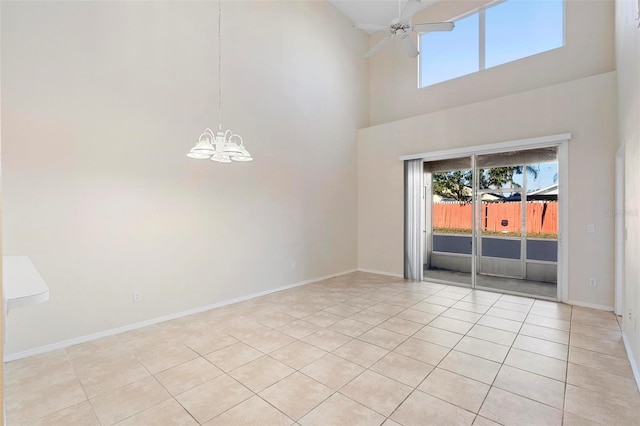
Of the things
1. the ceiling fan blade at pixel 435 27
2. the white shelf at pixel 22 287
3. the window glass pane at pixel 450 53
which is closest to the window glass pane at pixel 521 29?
the window glass pane at pixel 450 53

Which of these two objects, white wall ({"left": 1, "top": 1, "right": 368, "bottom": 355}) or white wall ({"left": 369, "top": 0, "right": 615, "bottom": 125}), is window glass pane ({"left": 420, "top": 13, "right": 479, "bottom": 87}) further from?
white wall ({"left": 1, "top": 1, "right": 368, "bottom": 355})

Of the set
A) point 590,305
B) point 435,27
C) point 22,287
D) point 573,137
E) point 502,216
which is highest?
point 435,27

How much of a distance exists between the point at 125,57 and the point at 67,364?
11.6 ft

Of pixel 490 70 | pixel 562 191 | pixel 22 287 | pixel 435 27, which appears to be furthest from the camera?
pixel 490 70

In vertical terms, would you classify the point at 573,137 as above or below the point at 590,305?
above

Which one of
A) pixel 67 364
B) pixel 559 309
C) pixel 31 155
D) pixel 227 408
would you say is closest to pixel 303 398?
pixel 227 408

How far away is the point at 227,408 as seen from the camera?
2.51 metres

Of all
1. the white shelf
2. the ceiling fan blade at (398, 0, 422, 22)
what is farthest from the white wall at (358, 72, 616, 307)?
the white shelf

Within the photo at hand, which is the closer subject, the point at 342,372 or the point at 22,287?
the point at 22,287

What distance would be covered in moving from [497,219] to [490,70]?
2.91m

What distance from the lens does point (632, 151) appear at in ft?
10.3

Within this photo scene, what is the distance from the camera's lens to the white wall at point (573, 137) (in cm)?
455

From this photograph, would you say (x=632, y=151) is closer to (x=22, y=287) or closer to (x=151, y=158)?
(x=22, y=287)

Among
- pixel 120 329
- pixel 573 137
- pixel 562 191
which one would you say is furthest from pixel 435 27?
pixel 120 329
